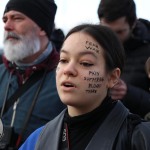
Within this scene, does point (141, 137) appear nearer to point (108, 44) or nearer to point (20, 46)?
point (108, 44)

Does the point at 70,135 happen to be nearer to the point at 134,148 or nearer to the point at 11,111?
the point at 134,148

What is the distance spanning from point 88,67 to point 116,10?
4.92 feet

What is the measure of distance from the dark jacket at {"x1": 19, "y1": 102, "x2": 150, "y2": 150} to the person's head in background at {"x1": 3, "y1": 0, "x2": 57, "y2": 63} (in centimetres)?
121

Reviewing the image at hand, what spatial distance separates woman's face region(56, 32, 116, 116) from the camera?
1.82m

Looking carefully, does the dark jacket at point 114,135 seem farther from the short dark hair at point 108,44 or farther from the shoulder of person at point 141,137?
the short dark hair at point 108,44

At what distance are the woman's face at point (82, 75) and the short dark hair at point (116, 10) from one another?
134 cm

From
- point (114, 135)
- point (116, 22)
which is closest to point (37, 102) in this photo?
point (116, 22)

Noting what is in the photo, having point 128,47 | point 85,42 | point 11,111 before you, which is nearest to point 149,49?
point 128,47

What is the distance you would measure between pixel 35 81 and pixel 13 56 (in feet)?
0.95

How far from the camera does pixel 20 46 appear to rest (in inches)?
121

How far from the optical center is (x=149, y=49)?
311 centimetres

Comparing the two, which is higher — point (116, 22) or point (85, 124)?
point (116, 22)

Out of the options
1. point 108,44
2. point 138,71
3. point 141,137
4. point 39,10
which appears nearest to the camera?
point 141,137

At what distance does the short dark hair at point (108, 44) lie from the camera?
1.90 meters
